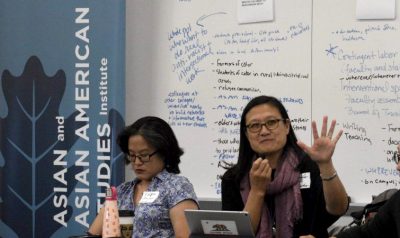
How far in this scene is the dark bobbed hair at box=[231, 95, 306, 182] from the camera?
326 cm

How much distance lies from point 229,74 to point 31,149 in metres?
1.40

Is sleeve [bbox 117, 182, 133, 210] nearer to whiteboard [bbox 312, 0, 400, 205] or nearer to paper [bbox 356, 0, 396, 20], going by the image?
whiteboard [bbox 312, 0, 400, 205]

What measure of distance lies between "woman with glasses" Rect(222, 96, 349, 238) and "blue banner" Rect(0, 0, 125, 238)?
1449 mm

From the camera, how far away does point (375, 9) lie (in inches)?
158

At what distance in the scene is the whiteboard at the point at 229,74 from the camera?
13.5 ft

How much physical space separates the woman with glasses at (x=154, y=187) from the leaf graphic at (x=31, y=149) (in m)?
1.14

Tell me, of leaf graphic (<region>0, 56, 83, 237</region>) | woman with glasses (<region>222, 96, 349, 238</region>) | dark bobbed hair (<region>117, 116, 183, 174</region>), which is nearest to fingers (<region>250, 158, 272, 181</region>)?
woman with glasses (<region>222, 96, 349, 238</region>)

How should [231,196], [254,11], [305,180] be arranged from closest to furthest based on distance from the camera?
[305,180], [231,196], [254,11]

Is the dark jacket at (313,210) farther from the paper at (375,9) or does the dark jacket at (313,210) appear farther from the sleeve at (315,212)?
the paper at (375,9)

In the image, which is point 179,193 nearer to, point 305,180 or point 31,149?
point 305,180

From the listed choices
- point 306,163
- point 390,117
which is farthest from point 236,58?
point 306,163

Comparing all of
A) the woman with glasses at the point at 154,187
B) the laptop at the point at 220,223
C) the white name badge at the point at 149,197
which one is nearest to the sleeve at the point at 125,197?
the woman with glasses at the point at 154,187

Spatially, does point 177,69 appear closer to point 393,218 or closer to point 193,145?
point 193,145

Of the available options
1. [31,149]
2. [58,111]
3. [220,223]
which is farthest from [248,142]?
[31,149]
